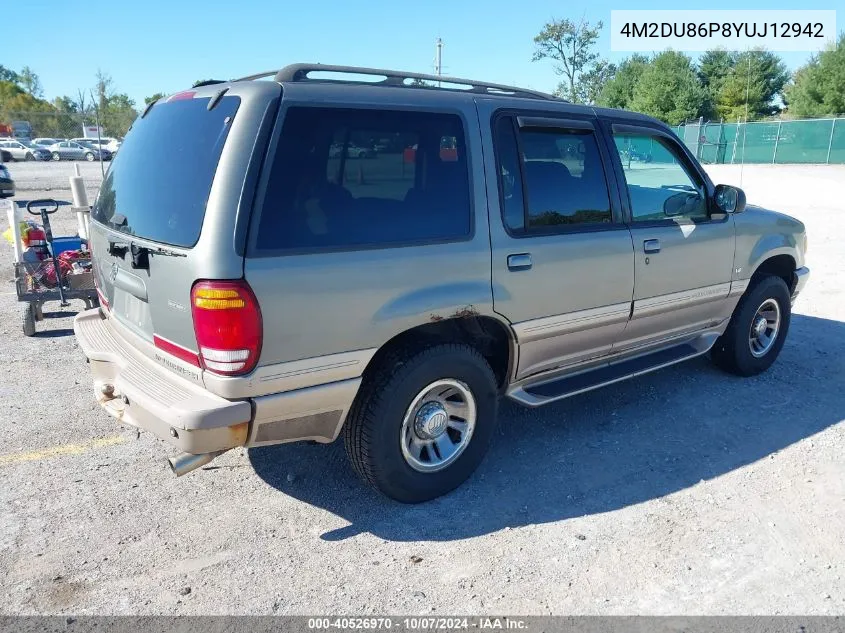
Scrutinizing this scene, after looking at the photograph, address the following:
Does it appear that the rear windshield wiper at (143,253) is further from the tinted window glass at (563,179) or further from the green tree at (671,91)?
the green tree at (671,91)

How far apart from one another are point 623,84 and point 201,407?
187 feet

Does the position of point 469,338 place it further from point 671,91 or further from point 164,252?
point 671,91

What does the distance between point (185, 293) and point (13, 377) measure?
10.6ft

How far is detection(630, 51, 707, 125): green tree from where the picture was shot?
46.6 m

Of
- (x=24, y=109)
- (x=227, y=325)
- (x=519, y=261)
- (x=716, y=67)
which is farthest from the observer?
(x=24, y=109)

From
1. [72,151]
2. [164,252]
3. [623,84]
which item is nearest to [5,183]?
[164,252]

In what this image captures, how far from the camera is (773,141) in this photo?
3491 centimetres

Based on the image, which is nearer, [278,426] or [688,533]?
[278,426]

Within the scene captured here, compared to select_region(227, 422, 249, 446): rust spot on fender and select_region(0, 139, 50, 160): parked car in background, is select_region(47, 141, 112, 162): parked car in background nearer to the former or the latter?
select_region(0, 139, 50, 160): parked car in background

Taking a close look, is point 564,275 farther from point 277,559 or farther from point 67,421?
point 67,421

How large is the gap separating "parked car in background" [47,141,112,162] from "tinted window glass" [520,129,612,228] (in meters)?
47.4

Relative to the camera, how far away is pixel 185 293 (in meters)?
2.62

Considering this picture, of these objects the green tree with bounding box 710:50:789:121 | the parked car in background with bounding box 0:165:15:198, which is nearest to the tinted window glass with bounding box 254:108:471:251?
the parked car in background with bounding box 0:165:15:198

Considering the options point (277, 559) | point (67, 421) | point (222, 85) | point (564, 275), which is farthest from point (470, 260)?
point (67, 421)
